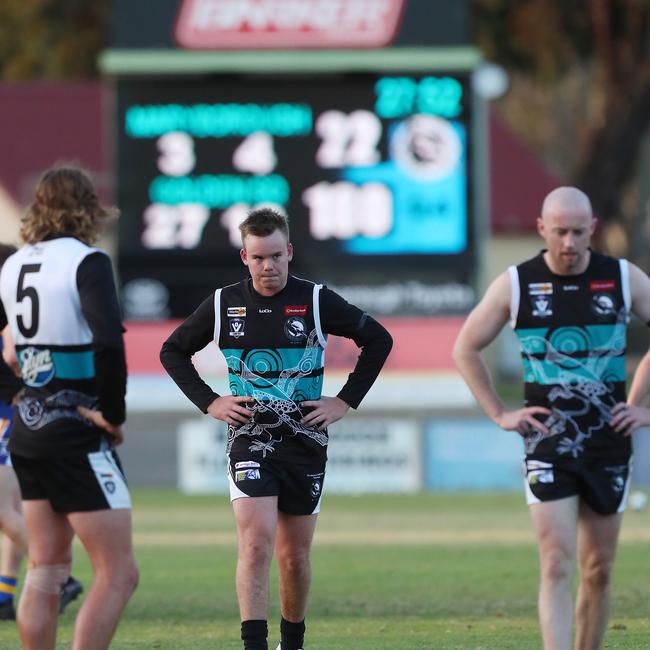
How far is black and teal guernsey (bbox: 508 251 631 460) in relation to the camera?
7348 mm

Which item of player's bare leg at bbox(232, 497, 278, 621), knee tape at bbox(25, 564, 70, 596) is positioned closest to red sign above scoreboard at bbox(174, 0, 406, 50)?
player's bare leg at bbox(232, 497, 278, 621)

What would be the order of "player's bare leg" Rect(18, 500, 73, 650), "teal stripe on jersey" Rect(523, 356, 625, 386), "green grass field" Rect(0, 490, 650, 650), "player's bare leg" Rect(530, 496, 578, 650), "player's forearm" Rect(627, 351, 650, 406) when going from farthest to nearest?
"green grass field" Rect(0, 490, 650, 650), "player's forearm" Rect(627, 351, 650, 406), "teal stripe on jersey" Rect(523, 356, 625, 386), "player's bare leg" Rect(530, 496, 578, 650), "player's bare leg" Rect(18, 500, 73, 650)

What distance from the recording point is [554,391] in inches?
292

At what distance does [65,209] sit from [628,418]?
254 cm

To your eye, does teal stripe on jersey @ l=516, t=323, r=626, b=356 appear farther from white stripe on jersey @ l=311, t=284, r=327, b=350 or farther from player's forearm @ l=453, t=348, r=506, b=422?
white stripe on jersey @ l=311, t=284, r=327, b=350

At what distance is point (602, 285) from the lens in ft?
24.5

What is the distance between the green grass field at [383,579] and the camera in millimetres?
9219

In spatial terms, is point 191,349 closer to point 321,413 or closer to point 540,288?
point 321,413

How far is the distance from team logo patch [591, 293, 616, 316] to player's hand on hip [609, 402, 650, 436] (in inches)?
16.1

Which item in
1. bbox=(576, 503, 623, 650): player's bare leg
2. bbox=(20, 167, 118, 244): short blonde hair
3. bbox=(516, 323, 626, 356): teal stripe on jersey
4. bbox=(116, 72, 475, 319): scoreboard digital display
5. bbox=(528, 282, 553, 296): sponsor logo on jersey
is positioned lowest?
bbox=(576, 503, 623, 650): player's bare leg

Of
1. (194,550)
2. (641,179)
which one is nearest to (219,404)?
(194,550)

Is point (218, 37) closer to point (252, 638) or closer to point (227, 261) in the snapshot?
point (227, 261)

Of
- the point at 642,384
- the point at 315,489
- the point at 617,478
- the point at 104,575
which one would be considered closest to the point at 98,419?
the point at 104,575

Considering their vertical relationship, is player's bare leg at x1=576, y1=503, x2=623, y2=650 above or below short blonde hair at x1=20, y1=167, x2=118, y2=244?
below
